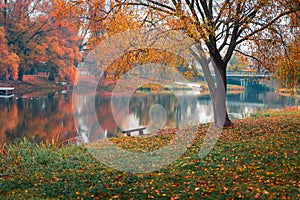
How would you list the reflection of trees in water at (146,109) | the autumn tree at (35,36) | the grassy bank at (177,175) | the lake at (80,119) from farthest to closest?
the autumn tree at (35,36) < the reflection of trees in water at (146,109) < the lake at (80,119) < the grassy bank at (177,175)

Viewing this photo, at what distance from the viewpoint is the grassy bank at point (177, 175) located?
16.5 feet

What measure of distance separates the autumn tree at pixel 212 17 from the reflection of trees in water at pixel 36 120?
5563 mm

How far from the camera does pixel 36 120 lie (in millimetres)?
18109

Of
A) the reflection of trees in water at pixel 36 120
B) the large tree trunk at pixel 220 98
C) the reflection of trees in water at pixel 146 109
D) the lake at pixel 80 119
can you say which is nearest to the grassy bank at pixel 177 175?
the large tree trunk at pixel 220 98

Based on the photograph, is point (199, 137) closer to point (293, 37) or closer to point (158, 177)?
point (158, 177)

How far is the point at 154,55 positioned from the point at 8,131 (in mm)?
9213

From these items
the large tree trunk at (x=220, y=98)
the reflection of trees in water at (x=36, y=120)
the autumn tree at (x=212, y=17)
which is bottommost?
the reflection of trees in water at (x=36, y=120)

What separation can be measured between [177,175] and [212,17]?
571cm

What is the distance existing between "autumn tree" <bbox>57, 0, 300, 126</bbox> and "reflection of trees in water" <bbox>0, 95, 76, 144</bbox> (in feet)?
18.3

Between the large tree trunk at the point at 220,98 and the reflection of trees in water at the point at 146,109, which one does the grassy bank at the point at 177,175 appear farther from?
the reflection of trees in water at the point at 146,109

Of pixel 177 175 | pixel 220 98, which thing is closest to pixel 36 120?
pixel 220 98

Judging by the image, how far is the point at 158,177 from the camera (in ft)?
19.1

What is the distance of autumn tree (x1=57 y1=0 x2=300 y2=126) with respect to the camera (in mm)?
8312

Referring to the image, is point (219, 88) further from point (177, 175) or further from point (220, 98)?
point (177, 175)
